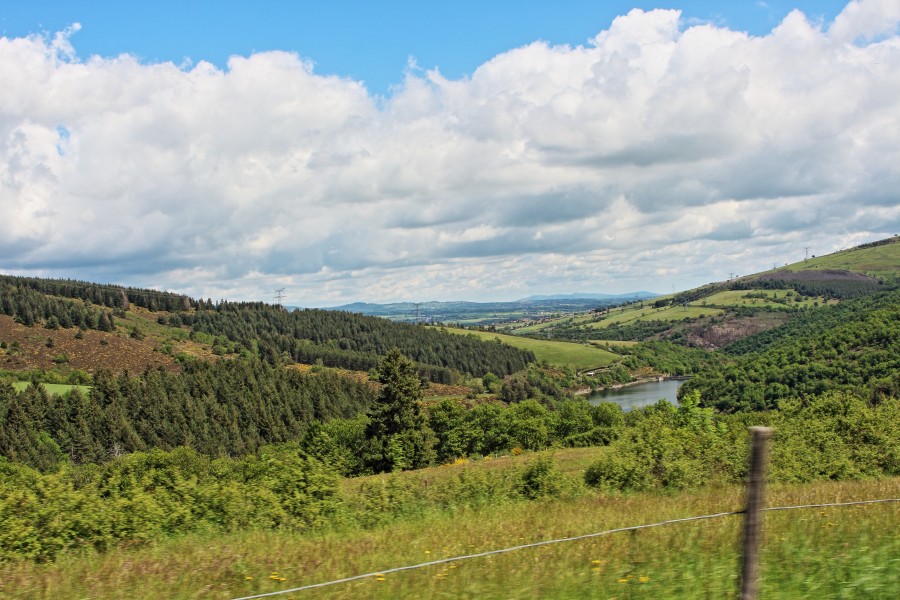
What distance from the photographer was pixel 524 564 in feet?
29.3

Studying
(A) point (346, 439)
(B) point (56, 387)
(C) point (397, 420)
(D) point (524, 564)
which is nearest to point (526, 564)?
(D) point (524, 564)

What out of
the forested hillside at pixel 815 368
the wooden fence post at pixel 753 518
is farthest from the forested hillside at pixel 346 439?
the wooden fence post at pixel 753 518

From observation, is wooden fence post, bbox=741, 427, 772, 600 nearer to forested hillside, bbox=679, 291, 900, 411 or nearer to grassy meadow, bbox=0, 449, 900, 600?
grassy meadow, bbox=0, 449, 900, 600

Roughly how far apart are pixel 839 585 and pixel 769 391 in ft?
502

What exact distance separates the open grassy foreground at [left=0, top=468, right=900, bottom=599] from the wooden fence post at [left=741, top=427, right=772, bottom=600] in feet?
4.67

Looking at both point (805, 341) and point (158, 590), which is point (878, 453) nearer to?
point (158, 590)

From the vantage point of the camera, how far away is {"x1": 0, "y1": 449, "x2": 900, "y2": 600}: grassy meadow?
7.90m

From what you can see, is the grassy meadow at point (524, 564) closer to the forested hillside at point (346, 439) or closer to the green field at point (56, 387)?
the forested hillside at point (346, 439)

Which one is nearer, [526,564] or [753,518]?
[753,518]

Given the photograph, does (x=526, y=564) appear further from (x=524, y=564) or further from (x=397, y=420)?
(x=397, y=420)

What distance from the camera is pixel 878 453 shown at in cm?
3347

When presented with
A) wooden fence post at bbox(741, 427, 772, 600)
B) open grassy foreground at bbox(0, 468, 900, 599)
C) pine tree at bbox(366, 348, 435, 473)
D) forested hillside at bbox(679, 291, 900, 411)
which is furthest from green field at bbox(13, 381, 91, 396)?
wooden fence post at bbox(741, 427, 772, 600)

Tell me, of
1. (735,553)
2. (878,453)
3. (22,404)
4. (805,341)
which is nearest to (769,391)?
(805,341)

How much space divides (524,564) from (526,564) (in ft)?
0.10
